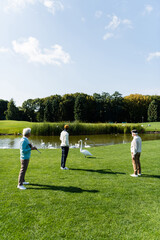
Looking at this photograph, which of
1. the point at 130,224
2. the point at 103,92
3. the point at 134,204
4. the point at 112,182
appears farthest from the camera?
the point at 103,92

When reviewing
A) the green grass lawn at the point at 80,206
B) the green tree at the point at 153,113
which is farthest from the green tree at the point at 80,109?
the green grass lawn at the point at 80,206

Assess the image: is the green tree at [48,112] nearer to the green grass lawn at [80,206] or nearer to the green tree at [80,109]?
the green tree at [80,109]

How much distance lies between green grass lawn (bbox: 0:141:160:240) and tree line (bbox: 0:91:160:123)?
2851 inches

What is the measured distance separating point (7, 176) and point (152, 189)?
17.6ft

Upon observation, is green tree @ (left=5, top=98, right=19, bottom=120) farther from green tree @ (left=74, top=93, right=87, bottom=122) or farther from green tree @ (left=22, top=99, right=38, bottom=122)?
green tree @ (left=74, top=93, right=87, bottom=122)

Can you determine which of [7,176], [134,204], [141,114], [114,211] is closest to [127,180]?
[134,204]

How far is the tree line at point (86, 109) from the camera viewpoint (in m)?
80.2

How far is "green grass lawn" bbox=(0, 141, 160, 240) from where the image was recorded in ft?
12.3

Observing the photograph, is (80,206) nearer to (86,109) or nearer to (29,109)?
(86,109)

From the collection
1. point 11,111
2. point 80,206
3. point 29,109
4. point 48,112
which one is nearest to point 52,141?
point 80,206

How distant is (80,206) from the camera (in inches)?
188

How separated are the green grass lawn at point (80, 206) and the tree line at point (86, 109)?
72420 millimetres

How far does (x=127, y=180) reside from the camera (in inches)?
269

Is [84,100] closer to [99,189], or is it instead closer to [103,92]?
[103,92]
